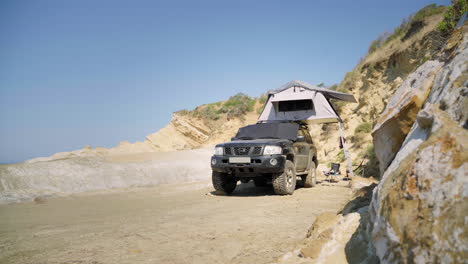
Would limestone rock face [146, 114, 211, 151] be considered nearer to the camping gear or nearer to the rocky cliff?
the camping gear

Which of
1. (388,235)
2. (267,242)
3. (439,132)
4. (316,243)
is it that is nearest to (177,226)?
(267,242)

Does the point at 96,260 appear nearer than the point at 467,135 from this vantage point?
No

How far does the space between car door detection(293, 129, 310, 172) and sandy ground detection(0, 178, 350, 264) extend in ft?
4.83

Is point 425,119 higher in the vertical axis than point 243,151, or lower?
higher

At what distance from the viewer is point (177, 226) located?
432cm

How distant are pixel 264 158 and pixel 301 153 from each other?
178 centimetres

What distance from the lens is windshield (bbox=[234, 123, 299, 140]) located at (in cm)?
817

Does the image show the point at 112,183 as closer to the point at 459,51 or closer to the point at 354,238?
the point at 354,238

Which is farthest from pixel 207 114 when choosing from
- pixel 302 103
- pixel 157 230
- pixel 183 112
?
pixel 157 230

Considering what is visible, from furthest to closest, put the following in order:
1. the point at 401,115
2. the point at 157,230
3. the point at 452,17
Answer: the point at 452,17
the point at 157,230
the point at 401,115

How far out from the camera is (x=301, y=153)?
8.36m

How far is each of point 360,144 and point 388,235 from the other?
13.2 meters

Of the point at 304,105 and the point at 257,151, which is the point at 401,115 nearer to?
the point at 257,151

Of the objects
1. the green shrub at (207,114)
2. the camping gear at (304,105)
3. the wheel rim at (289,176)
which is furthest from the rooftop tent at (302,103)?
the green shrub at (207,114)
